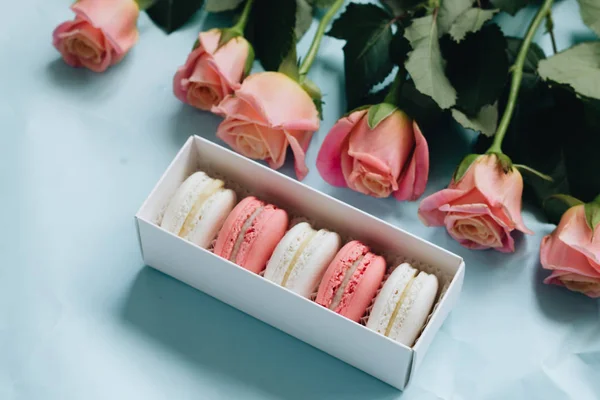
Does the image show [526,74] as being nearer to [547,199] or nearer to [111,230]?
[547,199]

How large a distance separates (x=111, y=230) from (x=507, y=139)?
445 mm

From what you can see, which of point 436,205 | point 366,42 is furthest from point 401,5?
point 436,205

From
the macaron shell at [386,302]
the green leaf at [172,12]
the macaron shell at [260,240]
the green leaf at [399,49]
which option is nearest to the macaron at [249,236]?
the macaron shell at [260,240]

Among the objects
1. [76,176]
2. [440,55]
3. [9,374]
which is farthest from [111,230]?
[440,55]

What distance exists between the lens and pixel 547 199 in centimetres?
106

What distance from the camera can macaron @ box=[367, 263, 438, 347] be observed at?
0.93 meters

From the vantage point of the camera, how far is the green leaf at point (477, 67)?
1.04 metres

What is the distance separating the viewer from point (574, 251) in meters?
0.96

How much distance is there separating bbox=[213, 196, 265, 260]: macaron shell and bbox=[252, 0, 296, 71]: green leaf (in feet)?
0.66

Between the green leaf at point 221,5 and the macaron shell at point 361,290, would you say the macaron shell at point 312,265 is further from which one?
the green leaf at point 221,5

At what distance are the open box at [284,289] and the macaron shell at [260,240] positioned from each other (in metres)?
0.02

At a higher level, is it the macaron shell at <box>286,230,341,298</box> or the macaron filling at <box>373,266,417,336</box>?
the macaron shell at <box>286,230,341,298</box>

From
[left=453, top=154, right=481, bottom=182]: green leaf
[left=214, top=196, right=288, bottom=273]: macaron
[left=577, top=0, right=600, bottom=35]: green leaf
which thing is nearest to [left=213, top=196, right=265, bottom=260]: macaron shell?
[left=214, top=196, right=288, bottom=273]: macaron

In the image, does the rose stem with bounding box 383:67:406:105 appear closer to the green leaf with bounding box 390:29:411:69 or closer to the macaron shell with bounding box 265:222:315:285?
the green leaf with bounding box 390:29:411:69
